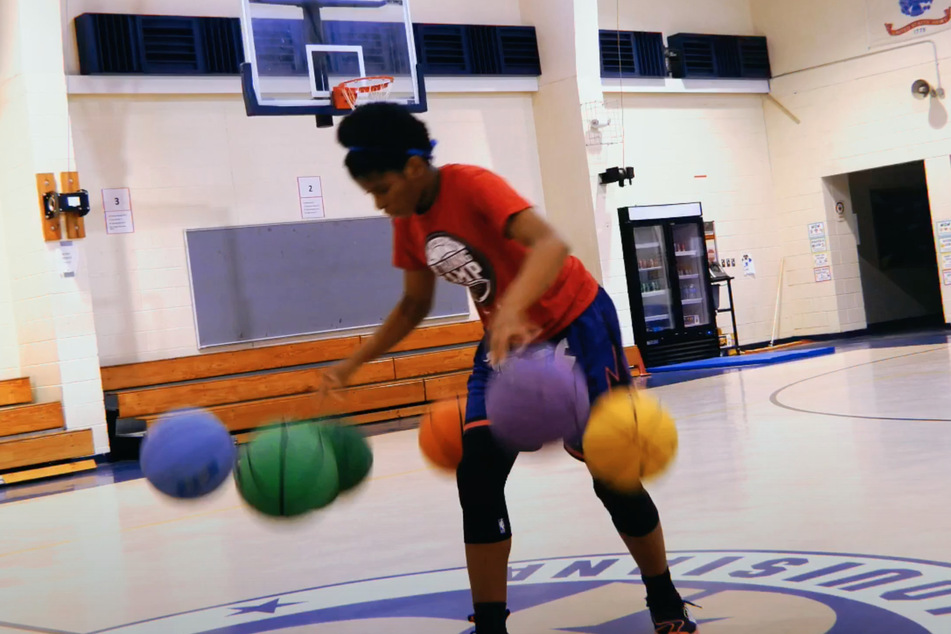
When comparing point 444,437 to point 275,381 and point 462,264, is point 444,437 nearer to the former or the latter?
point 462,264

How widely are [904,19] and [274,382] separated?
9.71 m

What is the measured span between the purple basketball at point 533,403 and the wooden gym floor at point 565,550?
2.11ft

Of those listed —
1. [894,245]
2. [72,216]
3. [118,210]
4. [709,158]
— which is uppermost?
[709,158]

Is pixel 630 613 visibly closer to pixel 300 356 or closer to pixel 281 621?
pixel 281 621

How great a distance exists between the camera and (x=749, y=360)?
13391 millimetres

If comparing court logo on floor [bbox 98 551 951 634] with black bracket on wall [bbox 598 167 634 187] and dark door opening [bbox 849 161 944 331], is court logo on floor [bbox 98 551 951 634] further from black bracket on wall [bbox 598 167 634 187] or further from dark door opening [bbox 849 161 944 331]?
dark door opening [bbox 849 161 944 331]

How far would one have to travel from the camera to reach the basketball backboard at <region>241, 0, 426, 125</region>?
10.1m

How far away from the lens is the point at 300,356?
1166cm

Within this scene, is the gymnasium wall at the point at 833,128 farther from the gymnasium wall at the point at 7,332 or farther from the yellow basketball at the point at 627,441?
the yellow basketball at the point at 627,441

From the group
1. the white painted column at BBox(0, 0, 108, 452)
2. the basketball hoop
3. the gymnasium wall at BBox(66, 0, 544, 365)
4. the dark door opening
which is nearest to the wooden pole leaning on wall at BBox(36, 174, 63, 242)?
the white painted column at BBox(0, 0, 108, 452)

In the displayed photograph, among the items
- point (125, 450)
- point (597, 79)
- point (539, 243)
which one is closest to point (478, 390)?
point (539, 243)

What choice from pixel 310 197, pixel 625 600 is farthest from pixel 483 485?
pixel 310 197

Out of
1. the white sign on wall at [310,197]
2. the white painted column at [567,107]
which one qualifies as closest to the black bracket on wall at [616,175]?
the white painted column at [567,107]

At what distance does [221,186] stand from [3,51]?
240cm
